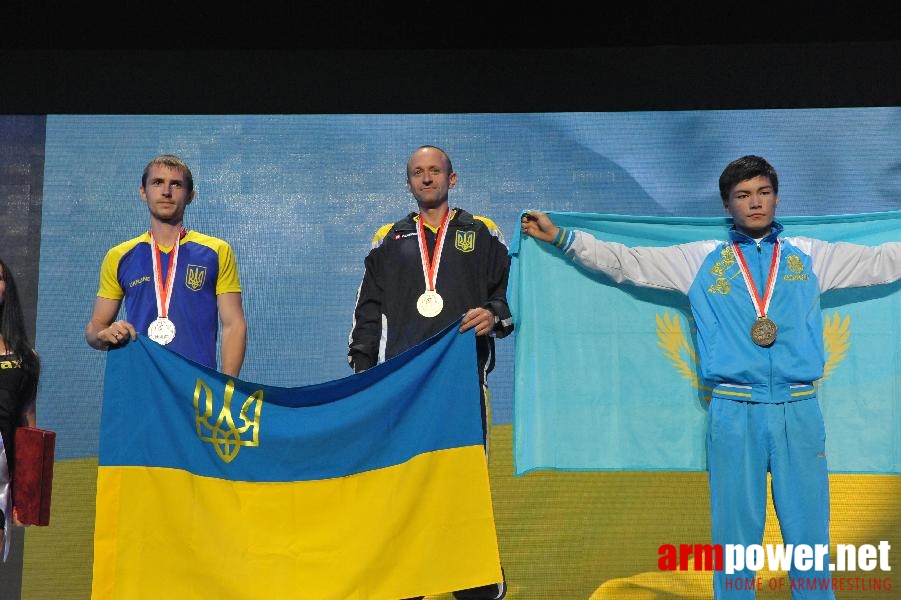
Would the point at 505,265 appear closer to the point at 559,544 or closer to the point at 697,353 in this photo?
the point at 697,353

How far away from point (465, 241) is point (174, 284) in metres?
1.12

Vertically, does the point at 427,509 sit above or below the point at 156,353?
below

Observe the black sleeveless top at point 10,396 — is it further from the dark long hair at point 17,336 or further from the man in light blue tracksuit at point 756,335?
the man in light blue tracksuit at point 756,335

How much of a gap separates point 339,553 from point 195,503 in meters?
0.52

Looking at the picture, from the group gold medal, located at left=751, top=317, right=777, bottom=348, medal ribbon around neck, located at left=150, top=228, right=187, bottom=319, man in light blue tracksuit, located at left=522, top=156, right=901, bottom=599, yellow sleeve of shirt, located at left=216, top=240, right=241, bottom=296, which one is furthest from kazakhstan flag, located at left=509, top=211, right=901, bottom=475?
medal ribbon around neck, located at left=150, top=228, right=187, bottom=319

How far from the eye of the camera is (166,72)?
496cm

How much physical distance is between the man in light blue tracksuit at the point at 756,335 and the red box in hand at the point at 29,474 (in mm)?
1974

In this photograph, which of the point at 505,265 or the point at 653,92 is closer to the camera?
the point at 505,265

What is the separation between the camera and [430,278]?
13.0ft

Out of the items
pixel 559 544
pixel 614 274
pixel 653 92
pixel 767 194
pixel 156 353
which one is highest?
pixel 653 92

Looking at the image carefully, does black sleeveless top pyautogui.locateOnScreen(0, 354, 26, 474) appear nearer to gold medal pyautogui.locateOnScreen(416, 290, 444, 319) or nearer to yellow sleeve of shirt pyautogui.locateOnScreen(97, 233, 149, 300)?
yellow sleeve of shirt pyautogui.locateOnScreen(97, 233, 149, 300)

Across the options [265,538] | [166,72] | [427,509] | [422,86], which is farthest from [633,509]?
[166,72]

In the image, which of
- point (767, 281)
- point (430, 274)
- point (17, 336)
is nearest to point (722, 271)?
point (767, 281)

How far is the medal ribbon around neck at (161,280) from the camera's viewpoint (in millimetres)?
4102
